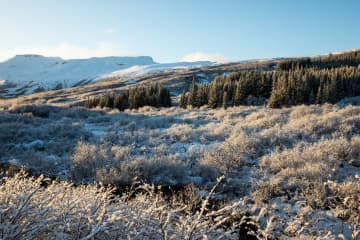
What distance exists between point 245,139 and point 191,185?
13.1ft

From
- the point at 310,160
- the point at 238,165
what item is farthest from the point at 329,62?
the point at 238,165

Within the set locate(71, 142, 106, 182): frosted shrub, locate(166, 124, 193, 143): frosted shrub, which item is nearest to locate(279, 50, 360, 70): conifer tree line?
locate(166, 124, 193, 143): frosted shrub

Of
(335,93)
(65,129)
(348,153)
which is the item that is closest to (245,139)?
(348,153)

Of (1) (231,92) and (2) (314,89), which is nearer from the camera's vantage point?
(2) (314,89)

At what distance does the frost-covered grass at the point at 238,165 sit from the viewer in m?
6.46

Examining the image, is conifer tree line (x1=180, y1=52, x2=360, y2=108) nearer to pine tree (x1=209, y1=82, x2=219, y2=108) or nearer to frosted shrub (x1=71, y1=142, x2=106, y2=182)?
pine tree (x1=209, y1=82, x2=219, y2=108)

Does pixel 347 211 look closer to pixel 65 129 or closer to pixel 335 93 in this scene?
pixel 65 129

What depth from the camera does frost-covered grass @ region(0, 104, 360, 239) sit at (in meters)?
6.46

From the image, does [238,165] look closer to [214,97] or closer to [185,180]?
[185,180]

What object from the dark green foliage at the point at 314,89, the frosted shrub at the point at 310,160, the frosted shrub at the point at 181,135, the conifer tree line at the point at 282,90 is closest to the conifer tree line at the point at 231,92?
the conifer tree line at the point at 282,90

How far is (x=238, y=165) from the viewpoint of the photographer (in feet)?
32.7

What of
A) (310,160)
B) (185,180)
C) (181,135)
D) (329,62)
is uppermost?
(329,62)

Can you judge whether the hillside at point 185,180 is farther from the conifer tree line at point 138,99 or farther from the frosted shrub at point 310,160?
the conifer tree line at point 138,99

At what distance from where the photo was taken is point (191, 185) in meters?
8.73
